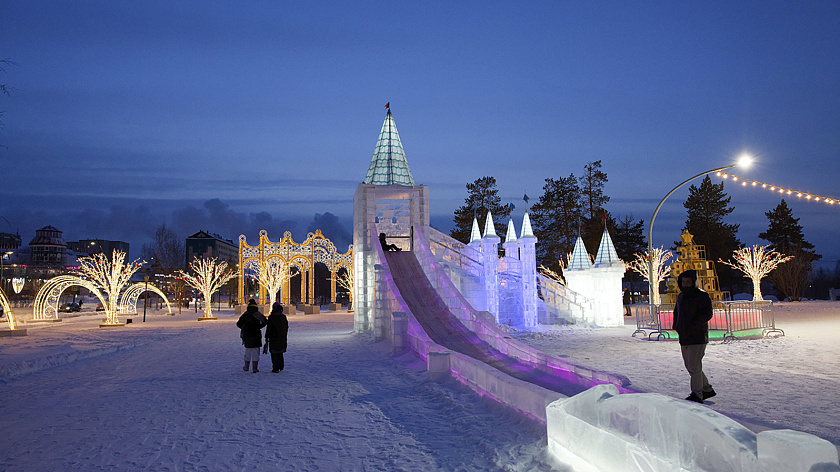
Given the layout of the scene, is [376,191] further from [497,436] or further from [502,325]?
[497,436]

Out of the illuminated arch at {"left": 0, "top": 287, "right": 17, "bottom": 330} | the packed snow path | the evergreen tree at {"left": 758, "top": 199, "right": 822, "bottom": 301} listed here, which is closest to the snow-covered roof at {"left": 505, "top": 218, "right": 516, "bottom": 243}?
the packed snow path

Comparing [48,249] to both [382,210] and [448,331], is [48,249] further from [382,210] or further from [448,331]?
[448,331]

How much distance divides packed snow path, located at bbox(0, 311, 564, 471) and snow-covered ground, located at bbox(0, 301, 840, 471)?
23 mm

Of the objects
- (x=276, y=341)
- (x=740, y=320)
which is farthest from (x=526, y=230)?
(x=276, y=341)

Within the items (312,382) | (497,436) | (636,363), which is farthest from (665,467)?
(636,363)

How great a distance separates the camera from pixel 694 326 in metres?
6.93

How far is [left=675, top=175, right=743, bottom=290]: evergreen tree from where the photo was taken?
53688 mm

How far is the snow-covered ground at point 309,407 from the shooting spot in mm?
5352

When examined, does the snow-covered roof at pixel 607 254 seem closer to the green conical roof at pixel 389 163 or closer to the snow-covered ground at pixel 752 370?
the snow-covered ground at pixel 752 370

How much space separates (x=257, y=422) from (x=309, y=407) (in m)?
1.02

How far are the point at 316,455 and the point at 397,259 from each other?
47.0 ft

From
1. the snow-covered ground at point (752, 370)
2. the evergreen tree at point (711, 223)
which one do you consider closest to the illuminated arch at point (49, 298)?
the snow-covered ground at point (752, 370)

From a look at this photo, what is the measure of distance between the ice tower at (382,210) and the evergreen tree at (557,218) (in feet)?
101

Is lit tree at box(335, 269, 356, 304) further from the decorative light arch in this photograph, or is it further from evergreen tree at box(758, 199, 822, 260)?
evergreen tree at box(758, 199, 822, 260)
